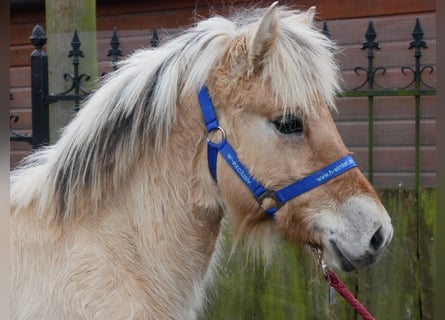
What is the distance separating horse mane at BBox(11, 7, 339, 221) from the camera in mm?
2307

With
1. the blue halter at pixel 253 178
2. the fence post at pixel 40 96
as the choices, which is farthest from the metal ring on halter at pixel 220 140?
the fence post at pixel 40 96

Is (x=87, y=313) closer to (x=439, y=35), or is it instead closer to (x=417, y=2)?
(x=439, y=35)

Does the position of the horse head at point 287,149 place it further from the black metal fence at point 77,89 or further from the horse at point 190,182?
the black metal fence at point 77,89

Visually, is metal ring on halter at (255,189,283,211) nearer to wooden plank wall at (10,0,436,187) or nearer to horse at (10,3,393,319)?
horse at (10,3,393,319)

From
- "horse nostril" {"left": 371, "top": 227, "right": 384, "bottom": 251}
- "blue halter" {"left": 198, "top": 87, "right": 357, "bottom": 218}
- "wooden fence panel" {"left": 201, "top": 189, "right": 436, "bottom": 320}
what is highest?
"blue halter" {"left": 198, "top": 87, "right": 357, "bottom": 218}

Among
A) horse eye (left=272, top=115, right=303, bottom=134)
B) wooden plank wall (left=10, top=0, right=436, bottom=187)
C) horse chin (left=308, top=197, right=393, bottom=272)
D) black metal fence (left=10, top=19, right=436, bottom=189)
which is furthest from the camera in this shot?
wooden plank wall (left=10, top=0, right=436, bottom=187)

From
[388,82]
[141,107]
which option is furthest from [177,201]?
[388,82]

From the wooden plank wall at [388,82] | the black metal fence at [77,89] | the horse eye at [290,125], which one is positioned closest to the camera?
the horse eye at [290,125]

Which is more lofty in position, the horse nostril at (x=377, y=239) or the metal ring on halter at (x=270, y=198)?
the metal ring on halter at (x=270, y=198)

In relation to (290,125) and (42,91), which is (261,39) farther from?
(42,91)

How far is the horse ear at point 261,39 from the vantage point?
2.24m

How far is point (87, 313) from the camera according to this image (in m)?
2.10

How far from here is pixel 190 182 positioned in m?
2.36

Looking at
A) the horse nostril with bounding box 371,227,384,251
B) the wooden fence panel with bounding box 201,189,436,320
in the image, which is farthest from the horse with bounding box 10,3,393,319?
the wooden fence panel with bounding box 201,189,436,320
